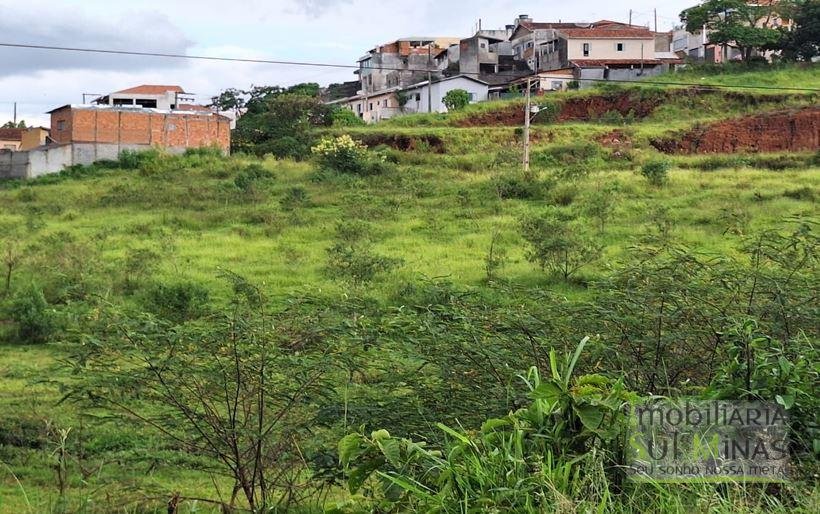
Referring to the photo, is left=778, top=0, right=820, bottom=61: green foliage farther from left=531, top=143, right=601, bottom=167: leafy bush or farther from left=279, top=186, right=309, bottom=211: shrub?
left=279, top=186, right=309, bottom=211: shrub

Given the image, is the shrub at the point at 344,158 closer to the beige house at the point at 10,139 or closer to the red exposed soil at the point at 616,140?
the red exposed soil at the point at 616,140

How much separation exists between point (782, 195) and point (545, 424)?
20470mm

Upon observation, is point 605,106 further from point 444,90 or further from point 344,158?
point 344,158

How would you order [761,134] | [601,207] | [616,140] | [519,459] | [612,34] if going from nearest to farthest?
[519,459] < [601,207] < [616,140] < [761,134] < [612,34]

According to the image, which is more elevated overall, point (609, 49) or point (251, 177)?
point (609, 49)

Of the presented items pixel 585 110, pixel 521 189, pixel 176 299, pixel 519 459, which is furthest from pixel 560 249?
pixel 585 110

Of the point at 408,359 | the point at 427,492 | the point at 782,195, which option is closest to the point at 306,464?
the point at 408,359

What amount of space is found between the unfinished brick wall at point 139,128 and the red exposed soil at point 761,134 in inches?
728

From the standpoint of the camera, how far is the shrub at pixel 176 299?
13.9 m

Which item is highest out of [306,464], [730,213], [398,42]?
[398,42]

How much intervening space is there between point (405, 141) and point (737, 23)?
20.4 metres

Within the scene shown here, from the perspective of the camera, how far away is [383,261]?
15953mm

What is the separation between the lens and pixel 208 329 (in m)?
5.11

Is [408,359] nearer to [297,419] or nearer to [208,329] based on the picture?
[297,419]
